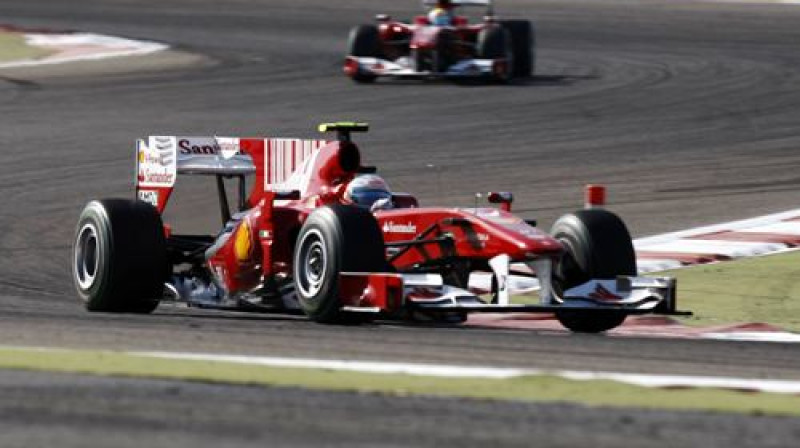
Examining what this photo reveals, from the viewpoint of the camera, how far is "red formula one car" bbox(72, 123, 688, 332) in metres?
11.7

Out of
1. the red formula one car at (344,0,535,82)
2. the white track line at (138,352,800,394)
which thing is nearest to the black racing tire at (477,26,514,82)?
the red formula one car at (344,0,535,82)

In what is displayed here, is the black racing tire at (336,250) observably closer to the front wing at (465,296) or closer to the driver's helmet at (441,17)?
the front wing at (465,296)

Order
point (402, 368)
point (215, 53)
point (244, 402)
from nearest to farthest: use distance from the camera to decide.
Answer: point (244, 402) < point (402, 368) < point (215, 53)

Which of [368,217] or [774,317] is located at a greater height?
[368,217]

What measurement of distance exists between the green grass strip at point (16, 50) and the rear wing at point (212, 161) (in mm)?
19656

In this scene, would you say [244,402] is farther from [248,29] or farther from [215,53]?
[248,29]

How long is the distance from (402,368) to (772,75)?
23186mm

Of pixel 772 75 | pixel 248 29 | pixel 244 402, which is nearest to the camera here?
pixel 244 402

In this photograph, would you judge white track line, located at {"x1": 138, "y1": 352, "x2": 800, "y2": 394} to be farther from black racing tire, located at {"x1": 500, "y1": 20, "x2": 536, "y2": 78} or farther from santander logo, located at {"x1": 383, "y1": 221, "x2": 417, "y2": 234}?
black racing tire, located at {"x1": 500, "y1": 20, "x2": 536, "y2": 78}

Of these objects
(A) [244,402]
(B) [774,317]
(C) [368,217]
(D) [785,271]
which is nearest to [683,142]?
(D) [785,271]

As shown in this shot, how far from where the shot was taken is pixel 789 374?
31.0 feet

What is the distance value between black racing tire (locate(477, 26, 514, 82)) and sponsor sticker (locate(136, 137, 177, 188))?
15994 mm

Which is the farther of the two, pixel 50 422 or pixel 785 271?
pixel 785 271

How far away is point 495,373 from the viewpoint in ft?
29.5
